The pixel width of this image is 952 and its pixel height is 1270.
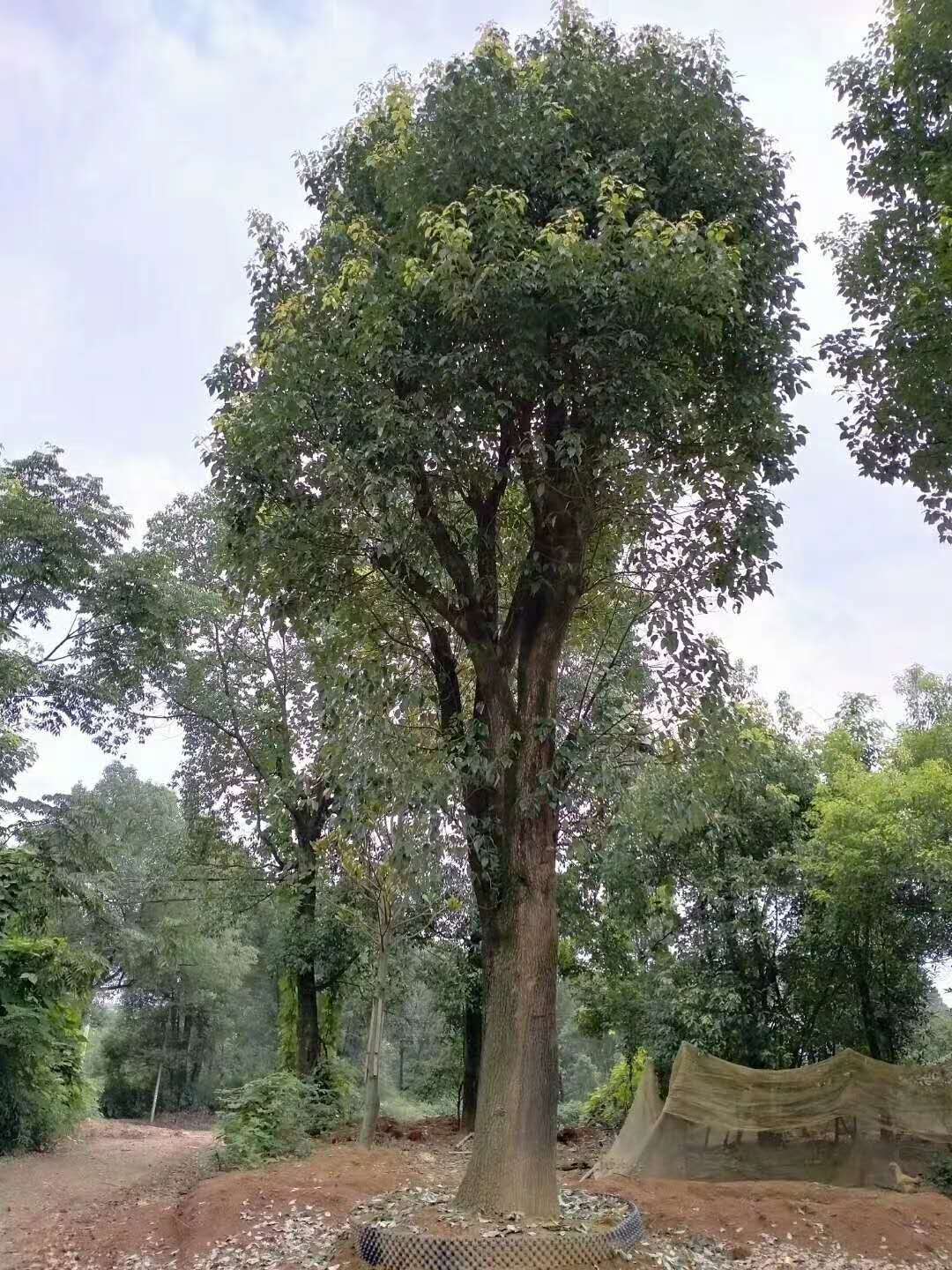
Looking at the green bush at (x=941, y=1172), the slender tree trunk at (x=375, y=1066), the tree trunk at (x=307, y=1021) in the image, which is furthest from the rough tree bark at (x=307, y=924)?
the green bush at (x=941, y=1172)

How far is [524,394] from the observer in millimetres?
6477

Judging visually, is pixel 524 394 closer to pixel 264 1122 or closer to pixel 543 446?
pixel 543 446

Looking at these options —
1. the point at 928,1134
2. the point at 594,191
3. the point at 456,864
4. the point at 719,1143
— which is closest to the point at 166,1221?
the point at 456,864

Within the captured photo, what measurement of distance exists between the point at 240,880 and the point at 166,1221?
7750 millimetres

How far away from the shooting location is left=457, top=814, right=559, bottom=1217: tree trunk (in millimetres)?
5828

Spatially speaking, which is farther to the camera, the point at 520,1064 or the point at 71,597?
the point at 71,597

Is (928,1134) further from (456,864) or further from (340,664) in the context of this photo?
(340,664)

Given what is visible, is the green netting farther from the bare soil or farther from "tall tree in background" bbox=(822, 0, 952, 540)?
"tall tree in background" bbox=(822, 0, 952, 540)

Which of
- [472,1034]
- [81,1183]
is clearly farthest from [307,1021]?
[81,1183]

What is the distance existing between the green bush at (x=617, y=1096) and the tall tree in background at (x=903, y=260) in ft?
35.1

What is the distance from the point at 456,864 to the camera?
10.0 metres

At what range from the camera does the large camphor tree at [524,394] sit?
611 cm

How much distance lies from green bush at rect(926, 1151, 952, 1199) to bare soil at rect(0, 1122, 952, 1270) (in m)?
0.62

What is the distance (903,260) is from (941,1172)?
8296 millimetres
